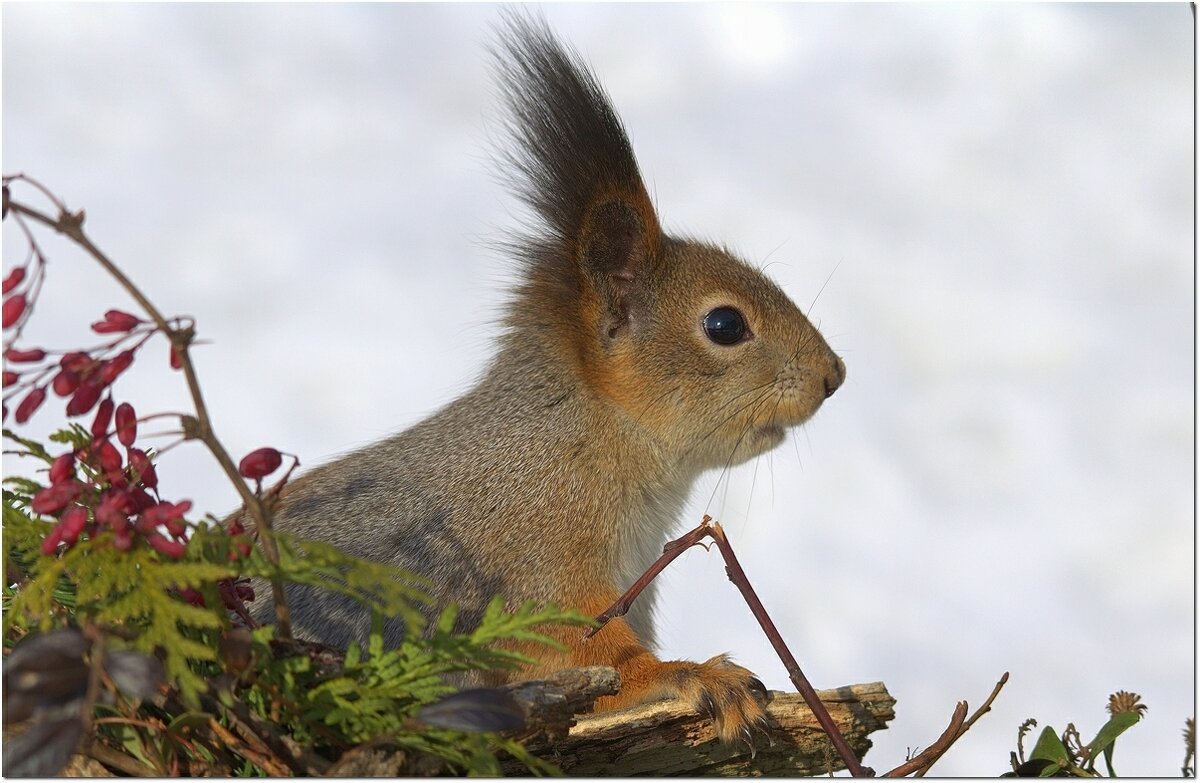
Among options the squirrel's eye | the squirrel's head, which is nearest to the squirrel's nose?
the squirrel's head

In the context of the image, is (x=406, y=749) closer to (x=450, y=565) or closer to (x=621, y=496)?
(x=450, y=565)

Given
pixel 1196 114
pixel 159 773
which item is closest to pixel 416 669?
pixel 159 773

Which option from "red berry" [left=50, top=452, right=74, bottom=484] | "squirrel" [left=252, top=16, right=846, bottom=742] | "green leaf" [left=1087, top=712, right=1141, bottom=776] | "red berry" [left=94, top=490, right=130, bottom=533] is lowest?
"red berry" [left=94, top=490, right=130, bottom=533]

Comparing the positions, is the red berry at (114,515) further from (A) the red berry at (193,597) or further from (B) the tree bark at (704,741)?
(B) the tree bark at (704,741)

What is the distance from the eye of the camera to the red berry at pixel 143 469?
1.38m

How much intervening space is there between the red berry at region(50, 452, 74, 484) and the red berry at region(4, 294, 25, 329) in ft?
0.55

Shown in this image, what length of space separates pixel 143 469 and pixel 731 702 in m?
1.03

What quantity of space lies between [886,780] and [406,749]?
0.66 metres

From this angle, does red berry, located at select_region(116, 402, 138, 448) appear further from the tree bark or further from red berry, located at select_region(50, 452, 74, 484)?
the tree bark

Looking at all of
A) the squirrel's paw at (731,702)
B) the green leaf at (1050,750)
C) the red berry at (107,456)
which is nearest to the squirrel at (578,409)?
the squirrel's paw at (731,702)

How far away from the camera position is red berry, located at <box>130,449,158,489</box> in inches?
54.2

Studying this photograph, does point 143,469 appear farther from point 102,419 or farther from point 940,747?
point 940,747

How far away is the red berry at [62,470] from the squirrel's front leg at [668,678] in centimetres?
88

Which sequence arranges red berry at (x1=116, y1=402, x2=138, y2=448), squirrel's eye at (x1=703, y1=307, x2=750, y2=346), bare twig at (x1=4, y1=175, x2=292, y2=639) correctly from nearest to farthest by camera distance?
bare twig at (x1=4, y1=175, x2=292, y2=639) → red berry at (x1=116, y1=402, x2=138, y2=448) → squirrel's eye at (x1=703, y1=307, x2=750, y2=346)
